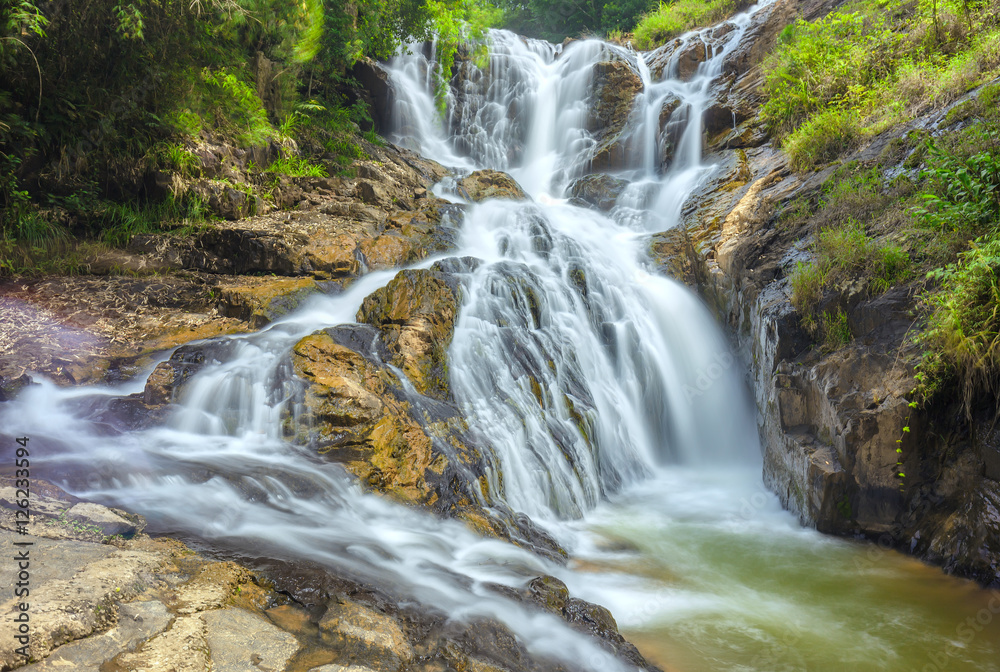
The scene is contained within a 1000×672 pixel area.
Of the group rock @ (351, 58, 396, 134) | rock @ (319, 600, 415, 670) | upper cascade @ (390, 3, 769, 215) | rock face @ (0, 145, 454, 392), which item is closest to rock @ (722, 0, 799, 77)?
upper cascade @ (390, 3, 769, 215)

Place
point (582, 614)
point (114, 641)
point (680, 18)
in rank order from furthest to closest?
point (680, 18), point (582, 614), point (114, 641)

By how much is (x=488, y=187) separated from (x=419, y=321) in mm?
6183

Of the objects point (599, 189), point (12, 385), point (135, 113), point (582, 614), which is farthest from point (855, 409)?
point (135, 113)

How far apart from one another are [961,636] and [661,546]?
7.00ft

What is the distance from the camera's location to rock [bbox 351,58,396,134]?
1354 cm

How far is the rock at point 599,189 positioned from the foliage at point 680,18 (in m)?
7.27

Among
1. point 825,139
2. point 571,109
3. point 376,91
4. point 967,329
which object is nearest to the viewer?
point 967,329

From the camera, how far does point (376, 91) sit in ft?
45.3

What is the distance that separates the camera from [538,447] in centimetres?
578

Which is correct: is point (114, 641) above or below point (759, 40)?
below

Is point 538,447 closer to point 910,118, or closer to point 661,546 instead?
point 661,546

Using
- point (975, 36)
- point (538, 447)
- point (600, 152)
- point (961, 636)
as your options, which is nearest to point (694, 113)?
point (600, 152)

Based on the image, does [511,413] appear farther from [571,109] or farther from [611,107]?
[571,109]

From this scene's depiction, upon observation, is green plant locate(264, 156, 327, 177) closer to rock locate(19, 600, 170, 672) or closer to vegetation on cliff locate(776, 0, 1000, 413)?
vegetation on cliff locate(776, 0, 1000, 413)
